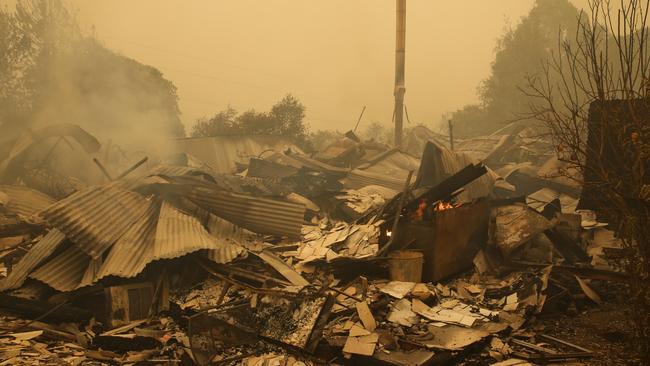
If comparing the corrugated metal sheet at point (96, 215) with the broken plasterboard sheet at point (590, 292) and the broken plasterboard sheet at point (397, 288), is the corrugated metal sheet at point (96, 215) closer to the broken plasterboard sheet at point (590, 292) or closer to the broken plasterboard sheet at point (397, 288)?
the broken plasterboard sheet at point (397, 288)

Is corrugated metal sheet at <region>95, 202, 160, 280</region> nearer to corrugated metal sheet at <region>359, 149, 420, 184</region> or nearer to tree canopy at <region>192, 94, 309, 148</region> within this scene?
corrugated metal sheet at <region>359, 149, 420, 184</region>

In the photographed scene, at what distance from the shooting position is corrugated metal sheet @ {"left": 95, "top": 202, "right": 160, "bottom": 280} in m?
5.60

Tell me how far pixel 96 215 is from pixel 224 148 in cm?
1199

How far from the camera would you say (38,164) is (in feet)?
38.0

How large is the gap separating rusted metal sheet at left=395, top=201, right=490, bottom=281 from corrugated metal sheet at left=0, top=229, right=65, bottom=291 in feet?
16.3

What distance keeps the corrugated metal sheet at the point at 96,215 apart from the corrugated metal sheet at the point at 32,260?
337 mm

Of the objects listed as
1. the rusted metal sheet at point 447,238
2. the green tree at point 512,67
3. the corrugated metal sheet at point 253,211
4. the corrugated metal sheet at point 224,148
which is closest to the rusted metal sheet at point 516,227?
the rusted metal sheet at point 447,238

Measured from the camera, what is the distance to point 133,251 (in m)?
5.99

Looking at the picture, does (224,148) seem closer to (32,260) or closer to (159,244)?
(32,260)

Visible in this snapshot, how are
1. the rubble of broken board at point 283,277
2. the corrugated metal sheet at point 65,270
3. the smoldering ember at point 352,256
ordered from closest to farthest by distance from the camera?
1. the smoldering ember at point 352,256
2. the rubble of broken board at point 283,277
3. the corrugated metal sheet at point 65,270

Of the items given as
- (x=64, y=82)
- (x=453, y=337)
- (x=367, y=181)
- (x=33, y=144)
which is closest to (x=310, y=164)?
(x=367, y=181)

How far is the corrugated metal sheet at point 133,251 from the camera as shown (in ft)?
18.4

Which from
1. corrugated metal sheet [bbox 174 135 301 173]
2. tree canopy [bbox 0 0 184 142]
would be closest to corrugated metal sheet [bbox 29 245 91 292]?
corrugated metal sheet [bbox 174 135 301 173]

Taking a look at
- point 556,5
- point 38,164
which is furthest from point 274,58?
point 38,164
